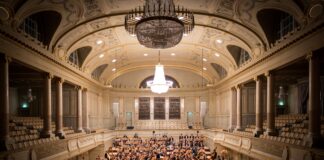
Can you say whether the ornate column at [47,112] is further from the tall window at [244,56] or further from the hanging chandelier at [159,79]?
the tall window at [244,56]

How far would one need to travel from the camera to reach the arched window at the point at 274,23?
16447mm

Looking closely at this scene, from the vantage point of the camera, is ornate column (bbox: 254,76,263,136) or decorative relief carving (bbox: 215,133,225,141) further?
decorative relief carving (bbox: 215,133,225,141)

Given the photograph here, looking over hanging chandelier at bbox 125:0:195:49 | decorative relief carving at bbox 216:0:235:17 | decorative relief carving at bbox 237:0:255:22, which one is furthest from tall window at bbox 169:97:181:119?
hanging chandelier at bbox 125:0:195:49

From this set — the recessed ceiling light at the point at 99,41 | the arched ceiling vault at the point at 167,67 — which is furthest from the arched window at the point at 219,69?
the recessed ceiling light at the point at 99,41

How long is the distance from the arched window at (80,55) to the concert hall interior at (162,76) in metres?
0.09

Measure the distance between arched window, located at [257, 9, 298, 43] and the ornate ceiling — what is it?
1.10 ft

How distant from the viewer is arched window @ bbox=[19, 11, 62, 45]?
54.3ft

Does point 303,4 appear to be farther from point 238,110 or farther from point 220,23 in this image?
point 238,110

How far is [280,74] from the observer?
19781 millimetres

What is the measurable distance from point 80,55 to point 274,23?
14.4 meters

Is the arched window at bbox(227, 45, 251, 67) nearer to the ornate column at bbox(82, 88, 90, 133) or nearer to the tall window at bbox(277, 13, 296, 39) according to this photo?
the tall window at bbox(277, 13, 296, 39)

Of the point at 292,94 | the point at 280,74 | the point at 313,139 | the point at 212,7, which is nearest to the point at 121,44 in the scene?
the point at 212,7

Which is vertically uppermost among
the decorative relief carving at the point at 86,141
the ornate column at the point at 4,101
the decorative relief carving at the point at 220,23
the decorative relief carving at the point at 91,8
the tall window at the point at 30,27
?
the decorative relief carving at the point at 91,8

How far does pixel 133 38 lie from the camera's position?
2327 cm
